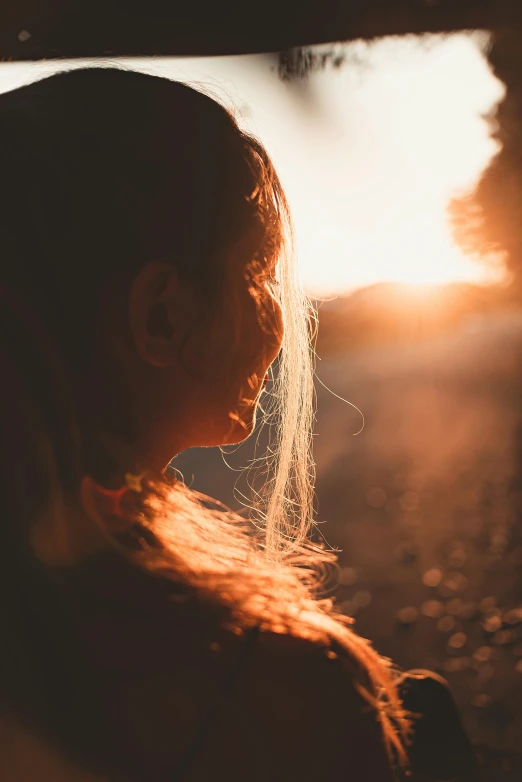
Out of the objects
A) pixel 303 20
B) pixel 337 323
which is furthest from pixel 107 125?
pixel 337 323

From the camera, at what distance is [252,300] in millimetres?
562

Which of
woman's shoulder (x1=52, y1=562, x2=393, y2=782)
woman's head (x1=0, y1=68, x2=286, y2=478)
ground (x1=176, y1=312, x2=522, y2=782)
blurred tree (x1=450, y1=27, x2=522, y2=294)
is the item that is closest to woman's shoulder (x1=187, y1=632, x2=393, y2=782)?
woman's shoulder (x1=52, y1=562, x2=393, y2=782)

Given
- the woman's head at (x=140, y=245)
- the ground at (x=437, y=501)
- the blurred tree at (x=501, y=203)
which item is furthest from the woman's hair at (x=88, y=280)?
the blurred tree at (x=501, y=203)

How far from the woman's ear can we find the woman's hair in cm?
1

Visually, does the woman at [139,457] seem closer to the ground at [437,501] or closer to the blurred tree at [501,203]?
the ground at [437,501]

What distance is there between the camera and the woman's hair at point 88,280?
0.40 meters

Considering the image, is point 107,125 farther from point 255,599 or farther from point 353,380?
point 353,380

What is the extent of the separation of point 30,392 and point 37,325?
0.16ft

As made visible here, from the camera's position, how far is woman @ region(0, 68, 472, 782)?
38 cm

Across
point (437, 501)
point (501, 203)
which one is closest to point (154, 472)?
point (501, 203)

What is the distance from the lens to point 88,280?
1.49ft

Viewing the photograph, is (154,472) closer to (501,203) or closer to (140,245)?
(140,245)

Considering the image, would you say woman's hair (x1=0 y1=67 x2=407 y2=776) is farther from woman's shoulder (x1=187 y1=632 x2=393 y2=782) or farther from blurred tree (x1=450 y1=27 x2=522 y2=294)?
blurred tree (x1=450 y1=27 x2=522 y2=294)

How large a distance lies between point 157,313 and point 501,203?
1.99 meters
